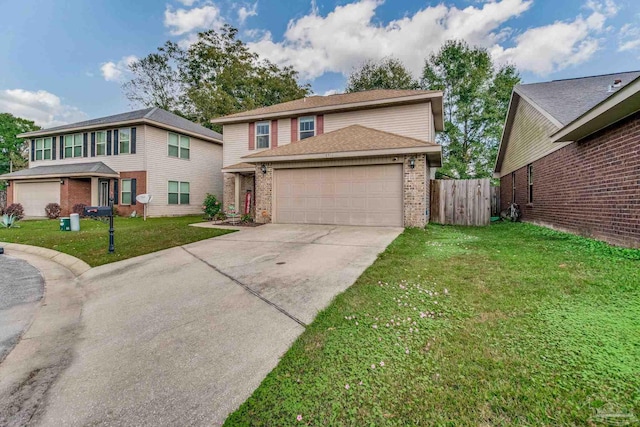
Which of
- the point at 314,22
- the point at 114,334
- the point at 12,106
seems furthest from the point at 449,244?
the point at 12,106

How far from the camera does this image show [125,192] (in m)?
16.1

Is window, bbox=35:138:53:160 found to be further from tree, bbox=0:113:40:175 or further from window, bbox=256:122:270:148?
tree, bbox=0:113:40:175

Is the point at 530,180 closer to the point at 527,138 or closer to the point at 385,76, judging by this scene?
the point at 527,138

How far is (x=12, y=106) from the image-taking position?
33.5 m

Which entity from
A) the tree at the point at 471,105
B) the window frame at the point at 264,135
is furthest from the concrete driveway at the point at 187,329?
the tree at the point at 471,105

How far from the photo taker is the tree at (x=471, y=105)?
72.3ft

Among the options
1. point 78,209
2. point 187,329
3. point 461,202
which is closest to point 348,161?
point 461,202

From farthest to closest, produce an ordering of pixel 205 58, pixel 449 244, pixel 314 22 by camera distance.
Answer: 1. pixel 205 58
2. pixel 314 22
3. pixel 449 244

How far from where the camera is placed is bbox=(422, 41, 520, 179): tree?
22044mm

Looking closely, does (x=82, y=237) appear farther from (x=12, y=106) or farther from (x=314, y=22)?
(x=12, y=106)

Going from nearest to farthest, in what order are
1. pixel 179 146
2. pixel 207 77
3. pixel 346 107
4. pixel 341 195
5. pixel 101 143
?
pixel 341 195, pixel 346 107, pixel 101 143, pixel 179 146, pixel 207 77

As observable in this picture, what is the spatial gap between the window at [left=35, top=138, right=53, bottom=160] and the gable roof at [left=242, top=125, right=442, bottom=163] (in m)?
16.3

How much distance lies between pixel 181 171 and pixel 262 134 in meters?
6.26

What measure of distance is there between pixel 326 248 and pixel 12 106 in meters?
47.7
